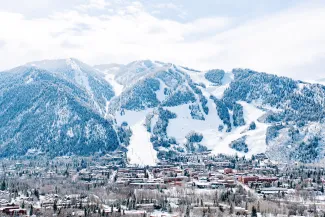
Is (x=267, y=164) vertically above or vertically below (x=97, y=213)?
above

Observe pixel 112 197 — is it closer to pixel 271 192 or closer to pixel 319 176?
pixel 271 192

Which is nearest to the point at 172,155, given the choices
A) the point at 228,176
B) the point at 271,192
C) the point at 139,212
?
the point at 228,176

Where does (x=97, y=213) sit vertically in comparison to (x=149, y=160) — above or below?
below

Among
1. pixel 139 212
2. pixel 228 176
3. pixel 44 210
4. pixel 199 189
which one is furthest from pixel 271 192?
pixel 44 210

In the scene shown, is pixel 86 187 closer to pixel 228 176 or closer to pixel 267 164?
pixel 228 176

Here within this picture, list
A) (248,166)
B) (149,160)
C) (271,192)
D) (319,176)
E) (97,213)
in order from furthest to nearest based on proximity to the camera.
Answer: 1. (149,160)
2. (248,166)
3. (319,176)
4. (271,192)
5. (97,213)

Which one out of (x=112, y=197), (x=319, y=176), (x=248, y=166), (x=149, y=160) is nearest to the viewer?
(x=112, y=197)

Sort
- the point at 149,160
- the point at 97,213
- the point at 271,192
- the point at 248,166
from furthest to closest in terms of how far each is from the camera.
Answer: the point at 149,160, the point at 248,166, the point at 271,192, the point at 97,213

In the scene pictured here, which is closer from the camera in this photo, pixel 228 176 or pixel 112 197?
pixel 112 197

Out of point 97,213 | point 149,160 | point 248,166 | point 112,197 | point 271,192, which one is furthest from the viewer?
point 149,160
